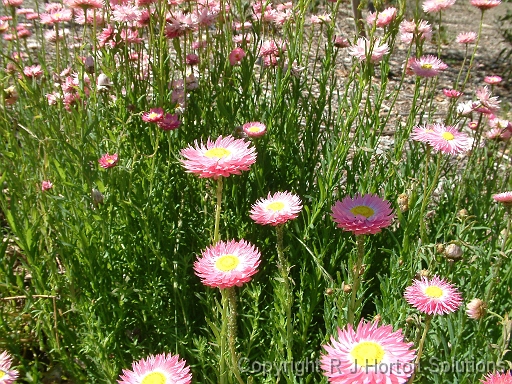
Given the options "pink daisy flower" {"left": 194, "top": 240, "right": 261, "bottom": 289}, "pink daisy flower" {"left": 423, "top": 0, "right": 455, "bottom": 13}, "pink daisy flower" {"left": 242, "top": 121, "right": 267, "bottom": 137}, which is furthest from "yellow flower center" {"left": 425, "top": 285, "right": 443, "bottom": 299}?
"pink daisy flower" {"left": 423, "top": 0, "right": 455, "bottom": 13}

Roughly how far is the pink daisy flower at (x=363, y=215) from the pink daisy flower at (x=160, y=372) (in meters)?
0.51

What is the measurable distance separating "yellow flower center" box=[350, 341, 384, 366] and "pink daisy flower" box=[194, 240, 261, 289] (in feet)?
1.00

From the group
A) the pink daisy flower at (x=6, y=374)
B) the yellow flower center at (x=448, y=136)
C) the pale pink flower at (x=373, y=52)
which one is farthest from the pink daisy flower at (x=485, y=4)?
the pink daisy flower at (x=6, y=374)

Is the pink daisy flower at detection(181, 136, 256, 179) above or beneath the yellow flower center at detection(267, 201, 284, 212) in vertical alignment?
above

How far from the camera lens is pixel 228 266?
1.20m

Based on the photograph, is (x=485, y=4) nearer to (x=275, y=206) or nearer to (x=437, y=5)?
(x=437, y=5)

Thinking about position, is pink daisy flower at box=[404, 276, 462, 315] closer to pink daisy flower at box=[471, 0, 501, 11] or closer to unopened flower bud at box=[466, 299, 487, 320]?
unopened flower bud at box=[466, 299, 487, 320]

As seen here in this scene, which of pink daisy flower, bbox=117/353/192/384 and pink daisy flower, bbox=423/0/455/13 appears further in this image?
pink daisy flower, bbox=423/0/455/13

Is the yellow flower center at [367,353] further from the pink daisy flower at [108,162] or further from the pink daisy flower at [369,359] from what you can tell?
the pink daisy flower at [108,162]

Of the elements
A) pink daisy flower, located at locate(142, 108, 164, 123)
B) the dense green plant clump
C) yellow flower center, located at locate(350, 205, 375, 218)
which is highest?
pink daisy flower, located at locate(142, 108, 164, 123)

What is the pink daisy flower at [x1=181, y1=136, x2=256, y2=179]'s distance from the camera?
4.22ft

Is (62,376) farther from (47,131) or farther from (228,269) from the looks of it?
(228,269)

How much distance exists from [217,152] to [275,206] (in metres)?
0.22

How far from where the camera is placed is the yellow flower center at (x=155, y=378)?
1094mm
